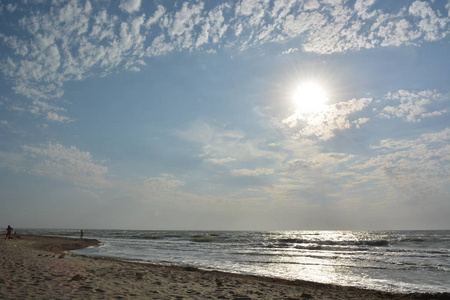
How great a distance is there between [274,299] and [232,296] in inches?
52.7

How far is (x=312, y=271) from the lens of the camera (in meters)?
18.2

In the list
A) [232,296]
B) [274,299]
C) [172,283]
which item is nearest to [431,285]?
[274,299]

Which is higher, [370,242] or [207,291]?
[207,291]

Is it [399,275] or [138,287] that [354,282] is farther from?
[138,287]

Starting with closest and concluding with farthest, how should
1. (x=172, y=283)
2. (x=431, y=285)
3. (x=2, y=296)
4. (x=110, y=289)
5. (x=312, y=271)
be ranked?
(x=2, y=296), (x=110, y=289), (x=172, y=283), (x=431, y=285), (x=312, y=271)

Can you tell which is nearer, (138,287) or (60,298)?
(60,298)

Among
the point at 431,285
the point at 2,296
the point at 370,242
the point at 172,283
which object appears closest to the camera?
the point at 2,296

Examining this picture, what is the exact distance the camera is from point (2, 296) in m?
6.62

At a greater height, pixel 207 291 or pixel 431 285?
pixel 207 291

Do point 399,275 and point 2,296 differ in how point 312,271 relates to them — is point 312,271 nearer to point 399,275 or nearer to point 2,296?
point 399,275

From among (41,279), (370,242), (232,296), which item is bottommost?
(370,242)

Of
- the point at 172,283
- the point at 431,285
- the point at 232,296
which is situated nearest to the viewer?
the point at 232,296

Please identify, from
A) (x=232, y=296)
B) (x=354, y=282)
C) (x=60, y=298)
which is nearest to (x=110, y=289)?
(x=60, y=298)

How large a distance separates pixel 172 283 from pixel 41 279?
4219 millimetres
